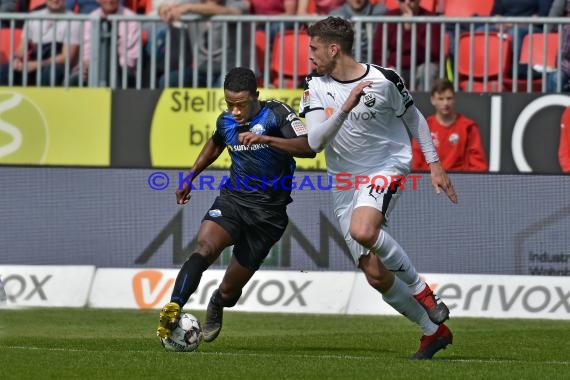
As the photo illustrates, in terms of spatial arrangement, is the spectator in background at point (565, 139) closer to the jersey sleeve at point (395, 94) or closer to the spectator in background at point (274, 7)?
the spectator in background at point (274, 7)

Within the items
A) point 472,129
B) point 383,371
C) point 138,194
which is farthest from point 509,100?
point 383,371

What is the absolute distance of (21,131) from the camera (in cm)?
1752

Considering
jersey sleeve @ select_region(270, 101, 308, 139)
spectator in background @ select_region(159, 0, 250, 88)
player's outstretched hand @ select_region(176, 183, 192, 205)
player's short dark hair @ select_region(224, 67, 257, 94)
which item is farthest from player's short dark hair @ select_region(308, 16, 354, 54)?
spectator in background @ select_region(159, 0, 250, 88)

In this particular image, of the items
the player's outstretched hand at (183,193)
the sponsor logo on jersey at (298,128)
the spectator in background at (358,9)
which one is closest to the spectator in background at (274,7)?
the spectator in background at (358,9)

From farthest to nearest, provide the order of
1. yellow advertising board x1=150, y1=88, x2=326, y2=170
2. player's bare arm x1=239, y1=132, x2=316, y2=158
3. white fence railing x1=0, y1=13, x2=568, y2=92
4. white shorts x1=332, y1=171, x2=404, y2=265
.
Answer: yellow advertising board x1=150, y1=88, x2=326, y2=170, white fence railing x1=0, y1=13, x2=568, y2=92, player's bare arm x1=239, y1=132, x2=316, y2=158, white shorts x1=332, y1=171, x2=404, y2=265

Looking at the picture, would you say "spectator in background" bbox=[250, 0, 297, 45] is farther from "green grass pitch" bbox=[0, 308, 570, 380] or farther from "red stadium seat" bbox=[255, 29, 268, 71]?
"green grass pitch" bbox=[0, 308, 570, 380]

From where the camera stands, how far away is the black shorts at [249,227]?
11688 mm

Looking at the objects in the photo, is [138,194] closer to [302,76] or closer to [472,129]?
[302,76]

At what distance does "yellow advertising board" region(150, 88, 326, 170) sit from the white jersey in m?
6.02

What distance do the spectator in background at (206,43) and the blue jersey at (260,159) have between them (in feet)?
18.3

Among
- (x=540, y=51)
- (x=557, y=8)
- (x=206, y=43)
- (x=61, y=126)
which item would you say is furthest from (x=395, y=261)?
(x=61, y=126)

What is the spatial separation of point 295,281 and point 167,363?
6.31 metres

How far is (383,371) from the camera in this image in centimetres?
966

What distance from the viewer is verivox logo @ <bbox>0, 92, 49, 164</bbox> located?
17469 millimetres
